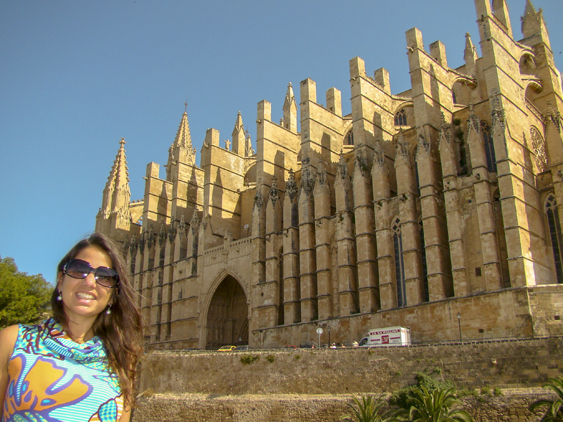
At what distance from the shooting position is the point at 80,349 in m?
2.63

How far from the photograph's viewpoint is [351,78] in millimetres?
30469

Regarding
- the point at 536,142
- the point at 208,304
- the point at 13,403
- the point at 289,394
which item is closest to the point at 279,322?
the point at 208,304

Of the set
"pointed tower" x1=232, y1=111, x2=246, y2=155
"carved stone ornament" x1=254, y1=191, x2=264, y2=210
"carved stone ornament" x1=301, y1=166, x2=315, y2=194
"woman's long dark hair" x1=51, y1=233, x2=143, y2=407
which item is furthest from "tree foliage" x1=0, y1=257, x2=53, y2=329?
"woman's long dark hair" x1=51, y1=233, x2=143, y2=407

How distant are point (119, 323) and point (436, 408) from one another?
13529 mm

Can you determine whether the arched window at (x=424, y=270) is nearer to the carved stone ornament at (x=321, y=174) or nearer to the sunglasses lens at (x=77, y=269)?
the carved stone ornament at (x=321, y=174)

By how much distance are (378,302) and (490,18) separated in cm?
1407

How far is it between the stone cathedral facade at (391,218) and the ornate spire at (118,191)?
719 cm

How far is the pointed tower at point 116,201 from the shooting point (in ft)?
148

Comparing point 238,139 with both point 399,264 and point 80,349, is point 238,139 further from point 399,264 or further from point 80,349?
point 80,349

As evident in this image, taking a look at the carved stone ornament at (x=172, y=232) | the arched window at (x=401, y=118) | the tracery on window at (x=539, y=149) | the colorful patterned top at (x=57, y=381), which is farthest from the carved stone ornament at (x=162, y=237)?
the colorful patterned top at (x=57, y=381)

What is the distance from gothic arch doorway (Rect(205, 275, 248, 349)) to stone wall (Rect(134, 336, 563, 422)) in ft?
35.3

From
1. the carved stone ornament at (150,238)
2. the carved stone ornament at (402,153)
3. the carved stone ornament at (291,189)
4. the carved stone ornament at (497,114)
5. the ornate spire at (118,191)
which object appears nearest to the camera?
the carved stone ornament at (497,114)

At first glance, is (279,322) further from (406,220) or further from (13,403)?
(13,403)

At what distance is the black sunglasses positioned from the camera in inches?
108
